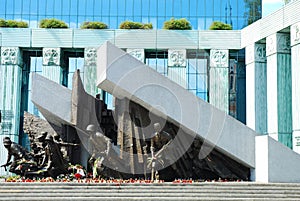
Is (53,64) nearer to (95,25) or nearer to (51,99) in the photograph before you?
(95,25)

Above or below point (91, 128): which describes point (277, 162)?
below

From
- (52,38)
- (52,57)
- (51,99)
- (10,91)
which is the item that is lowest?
(51,99)

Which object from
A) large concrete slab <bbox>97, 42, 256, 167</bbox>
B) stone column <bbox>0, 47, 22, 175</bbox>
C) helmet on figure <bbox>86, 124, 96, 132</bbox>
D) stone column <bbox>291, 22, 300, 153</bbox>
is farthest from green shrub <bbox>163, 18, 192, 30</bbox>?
helmet on figure <bbox>86, 124, 96, 132</bbox>

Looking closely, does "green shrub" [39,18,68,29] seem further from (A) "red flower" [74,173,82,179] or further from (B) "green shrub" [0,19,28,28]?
(A) "red flower" [74,173,82,179]

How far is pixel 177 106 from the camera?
1122cm

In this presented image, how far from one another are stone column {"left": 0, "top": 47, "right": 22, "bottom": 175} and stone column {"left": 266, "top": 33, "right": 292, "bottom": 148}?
40.4 feet

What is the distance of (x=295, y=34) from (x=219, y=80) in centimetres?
523

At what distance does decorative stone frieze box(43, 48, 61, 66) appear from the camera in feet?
73.0

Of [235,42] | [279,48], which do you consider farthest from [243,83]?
[279,48]

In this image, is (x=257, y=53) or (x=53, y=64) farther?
(x=53, y=64)

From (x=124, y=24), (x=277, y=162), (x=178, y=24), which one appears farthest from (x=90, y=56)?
(x=277, y=162)

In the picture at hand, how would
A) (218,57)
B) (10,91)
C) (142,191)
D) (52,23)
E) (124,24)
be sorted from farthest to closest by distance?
(124,24) < (52,23) < (218,57) < (10,91) < (142,191)

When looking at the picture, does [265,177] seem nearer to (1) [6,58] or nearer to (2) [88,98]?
(2) [88,98]

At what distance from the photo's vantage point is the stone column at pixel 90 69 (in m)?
22.3
